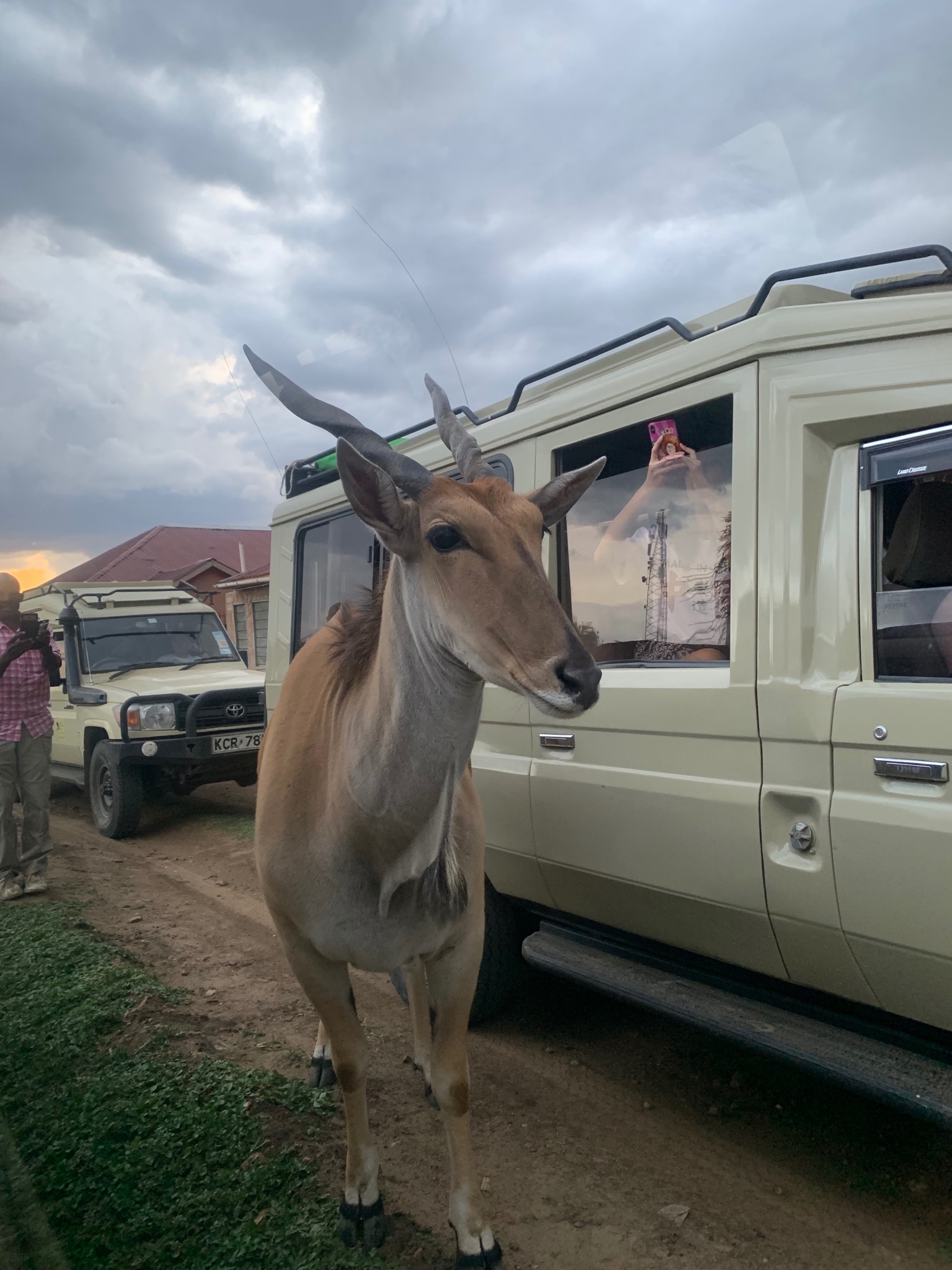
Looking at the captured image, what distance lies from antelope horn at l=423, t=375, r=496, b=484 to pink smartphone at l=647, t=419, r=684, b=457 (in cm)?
79

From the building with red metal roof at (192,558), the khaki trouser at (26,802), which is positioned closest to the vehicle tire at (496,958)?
the khaki trouser at (26,802)

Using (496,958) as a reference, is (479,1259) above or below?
below

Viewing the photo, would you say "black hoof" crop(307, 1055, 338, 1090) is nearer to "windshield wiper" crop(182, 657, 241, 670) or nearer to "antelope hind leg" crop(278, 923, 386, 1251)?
"antelope hind leg" crop(278, 923, 386, 1251)

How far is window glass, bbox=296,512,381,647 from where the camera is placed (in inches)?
174

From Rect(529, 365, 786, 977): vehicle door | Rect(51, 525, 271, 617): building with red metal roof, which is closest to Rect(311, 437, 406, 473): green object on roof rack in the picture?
Rect(529, 365, 786, 977): vehicle door

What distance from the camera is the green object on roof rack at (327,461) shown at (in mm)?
4824

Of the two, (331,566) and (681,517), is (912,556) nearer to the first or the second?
(681,517)

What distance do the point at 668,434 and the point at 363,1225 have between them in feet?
9.06

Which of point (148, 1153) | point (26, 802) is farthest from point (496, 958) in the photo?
point (26, 802)

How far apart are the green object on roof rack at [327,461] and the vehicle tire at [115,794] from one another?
442 cm

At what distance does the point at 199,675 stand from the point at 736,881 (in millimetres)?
7641

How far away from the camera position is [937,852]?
7.61ft

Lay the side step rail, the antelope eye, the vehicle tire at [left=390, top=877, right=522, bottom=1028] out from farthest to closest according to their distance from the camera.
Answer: the vehicle tire at [left=390, top=877, right=522, bottom=1028] → the side step rail → the antelope eye

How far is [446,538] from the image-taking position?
227cm
